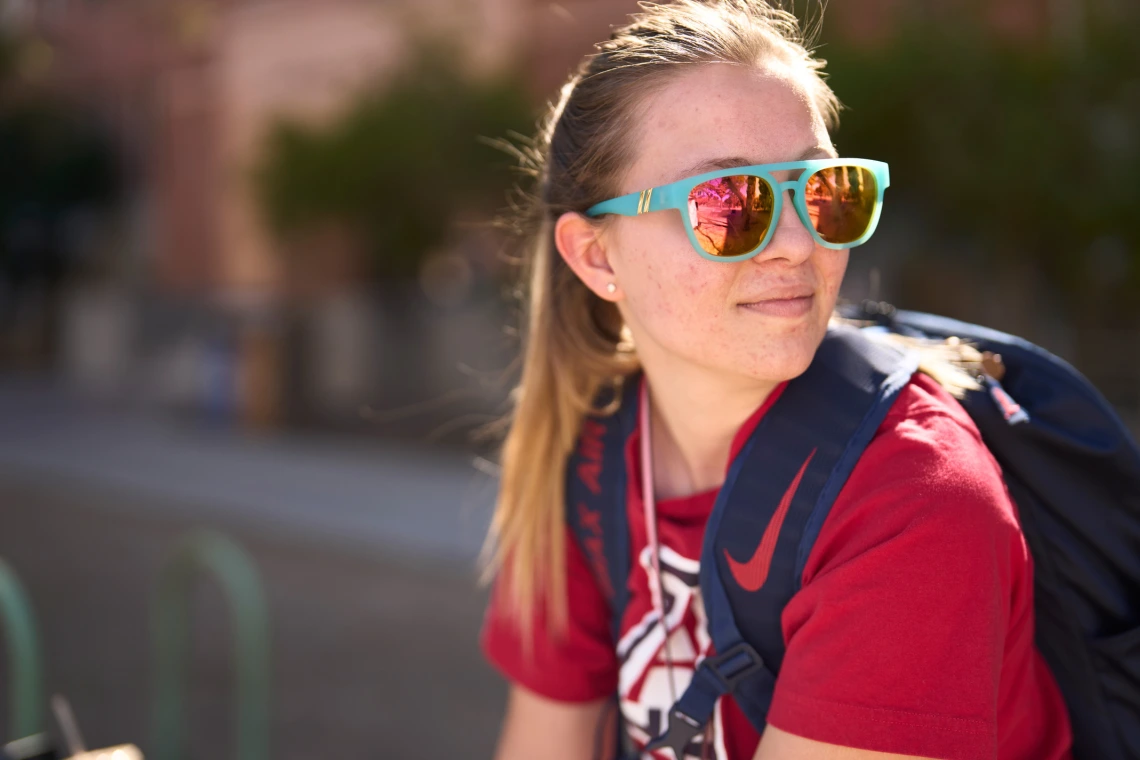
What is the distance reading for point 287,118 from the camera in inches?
501

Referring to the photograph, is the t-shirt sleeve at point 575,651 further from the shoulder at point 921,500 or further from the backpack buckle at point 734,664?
the shoulder at point 921,500

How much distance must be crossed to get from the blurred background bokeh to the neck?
522mm

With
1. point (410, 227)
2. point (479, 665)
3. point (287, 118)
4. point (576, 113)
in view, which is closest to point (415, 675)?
point (479, 665)

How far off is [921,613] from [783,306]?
0.51 meters

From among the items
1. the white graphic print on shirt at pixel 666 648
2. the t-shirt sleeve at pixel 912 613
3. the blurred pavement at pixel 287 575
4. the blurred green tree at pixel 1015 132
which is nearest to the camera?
the t-shirt sleeve at pixel 912 613

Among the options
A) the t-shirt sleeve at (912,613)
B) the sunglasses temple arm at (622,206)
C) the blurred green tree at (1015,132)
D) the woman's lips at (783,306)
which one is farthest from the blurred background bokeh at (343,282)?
the t-shirt sleeve at (912,613)

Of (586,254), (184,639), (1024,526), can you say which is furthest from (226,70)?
(1024,526)

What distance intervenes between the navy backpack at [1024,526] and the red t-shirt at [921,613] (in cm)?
5

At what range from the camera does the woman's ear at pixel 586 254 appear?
181cm

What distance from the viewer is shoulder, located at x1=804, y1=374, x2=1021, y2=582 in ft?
4.39

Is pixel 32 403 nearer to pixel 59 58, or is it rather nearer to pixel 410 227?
pixel 410 227

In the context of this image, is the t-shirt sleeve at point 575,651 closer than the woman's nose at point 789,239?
No

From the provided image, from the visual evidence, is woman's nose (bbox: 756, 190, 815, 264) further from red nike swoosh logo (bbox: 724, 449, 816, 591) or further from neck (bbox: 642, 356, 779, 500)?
red nike swoosh logo (bbox: 724, 449, 816, 591)

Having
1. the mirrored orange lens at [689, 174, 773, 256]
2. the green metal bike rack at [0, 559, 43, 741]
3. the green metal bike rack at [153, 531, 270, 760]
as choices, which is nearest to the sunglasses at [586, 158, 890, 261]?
the mirrored orange lens at [689, 174, 773, 256]
